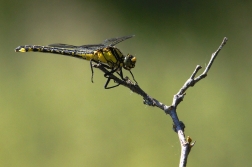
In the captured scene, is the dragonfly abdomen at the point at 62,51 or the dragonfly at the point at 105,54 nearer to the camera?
the dragonfly at the point at 105,54

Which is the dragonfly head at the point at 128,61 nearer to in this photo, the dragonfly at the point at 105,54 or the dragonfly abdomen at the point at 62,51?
the dragonfly at the point at 105,54

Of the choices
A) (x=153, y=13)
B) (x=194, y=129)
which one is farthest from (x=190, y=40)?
(x=194, y=129)

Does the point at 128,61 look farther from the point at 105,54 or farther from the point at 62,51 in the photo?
the point at 62,51

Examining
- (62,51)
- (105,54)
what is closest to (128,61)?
(105,54)

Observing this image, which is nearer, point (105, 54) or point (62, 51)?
point (105, 54)

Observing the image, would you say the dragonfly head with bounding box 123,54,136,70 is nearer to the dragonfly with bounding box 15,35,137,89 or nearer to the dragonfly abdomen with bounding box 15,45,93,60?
the dragonfly with bounding box 15,35,137,89

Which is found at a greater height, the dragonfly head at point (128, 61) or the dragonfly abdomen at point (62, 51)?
the dragonfly abdomen at point (62, 51)

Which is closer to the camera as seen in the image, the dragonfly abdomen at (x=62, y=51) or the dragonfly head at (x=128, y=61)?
the dragonfly head at (x=128, y=61)

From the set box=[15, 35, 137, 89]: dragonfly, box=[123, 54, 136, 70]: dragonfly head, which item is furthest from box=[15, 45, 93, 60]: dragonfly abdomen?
box=[123, 54, 136, 70]: dragonfly head

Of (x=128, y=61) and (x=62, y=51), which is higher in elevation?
(x=62, y=51)

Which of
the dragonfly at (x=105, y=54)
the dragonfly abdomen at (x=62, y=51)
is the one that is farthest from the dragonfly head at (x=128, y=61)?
the dragonfly abdomen at (x=62, y=51)

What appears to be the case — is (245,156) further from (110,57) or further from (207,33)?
(110,57)

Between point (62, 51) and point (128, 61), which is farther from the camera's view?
point (62, 51)
